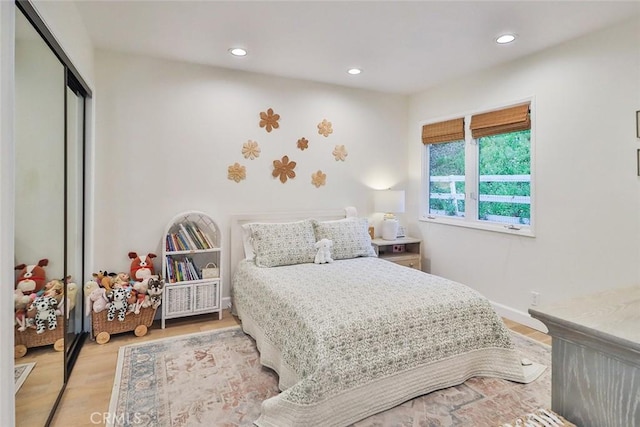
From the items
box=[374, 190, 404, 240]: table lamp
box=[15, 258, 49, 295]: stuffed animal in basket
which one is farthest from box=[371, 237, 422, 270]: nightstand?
box=[15, 258, 49, 295]: stuffed animal in basket

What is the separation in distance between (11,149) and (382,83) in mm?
3559

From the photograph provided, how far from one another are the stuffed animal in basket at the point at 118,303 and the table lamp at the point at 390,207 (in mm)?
2792

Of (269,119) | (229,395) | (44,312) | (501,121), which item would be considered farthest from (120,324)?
(501,121)

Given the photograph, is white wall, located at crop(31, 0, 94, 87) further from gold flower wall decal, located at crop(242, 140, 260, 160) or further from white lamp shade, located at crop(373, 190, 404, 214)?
white lamp shade, located at crop(373, 190, 404, 214)

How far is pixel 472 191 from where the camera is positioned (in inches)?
150

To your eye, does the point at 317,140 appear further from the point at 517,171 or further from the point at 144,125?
the point at 517,171

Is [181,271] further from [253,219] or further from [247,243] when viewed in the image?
[253,219]

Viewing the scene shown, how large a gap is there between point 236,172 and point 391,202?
185cm

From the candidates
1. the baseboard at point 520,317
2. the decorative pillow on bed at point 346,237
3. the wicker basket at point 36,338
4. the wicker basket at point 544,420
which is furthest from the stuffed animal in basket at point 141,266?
the baseboard at point 520,317

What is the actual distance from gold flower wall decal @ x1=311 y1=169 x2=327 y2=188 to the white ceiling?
1130mm

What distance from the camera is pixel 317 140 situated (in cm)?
408

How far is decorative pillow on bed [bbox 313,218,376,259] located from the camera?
138 inches

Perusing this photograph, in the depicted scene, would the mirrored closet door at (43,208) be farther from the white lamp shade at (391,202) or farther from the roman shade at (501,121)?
the roman shade at (501,121)

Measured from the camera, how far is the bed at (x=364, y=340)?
1847 millimetres
